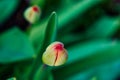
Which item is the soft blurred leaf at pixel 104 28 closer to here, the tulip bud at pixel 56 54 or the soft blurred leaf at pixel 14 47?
the soft blurred leaf at pixel 14 47

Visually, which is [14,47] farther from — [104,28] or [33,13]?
[104,28]

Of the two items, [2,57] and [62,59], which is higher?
[2,57]

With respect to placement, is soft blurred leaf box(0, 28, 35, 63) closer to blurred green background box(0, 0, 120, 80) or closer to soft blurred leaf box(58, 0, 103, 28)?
blurred green background box(0, 0, 120, 80)

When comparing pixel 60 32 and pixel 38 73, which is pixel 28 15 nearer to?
pixel 38 73

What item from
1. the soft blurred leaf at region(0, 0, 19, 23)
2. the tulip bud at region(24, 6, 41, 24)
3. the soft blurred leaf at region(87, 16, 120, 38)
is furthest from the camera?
the soft blurred leaf at region(87, 16, 120, 38)

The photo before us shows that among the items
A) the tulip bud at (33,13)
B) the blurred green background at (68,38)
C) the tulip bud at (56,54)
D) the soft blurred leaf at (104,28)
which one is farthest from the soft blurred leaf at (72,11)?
the tulip bud at (56,54)

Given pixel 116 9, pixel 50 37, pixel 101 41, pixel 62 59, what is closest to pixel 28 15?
pixel 50 37

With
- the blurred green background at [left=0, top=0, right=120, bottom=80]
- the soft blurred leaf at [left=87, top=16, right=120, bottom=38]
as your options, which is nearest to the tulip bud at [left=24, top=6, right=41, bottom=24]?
the blurred green background at [left=0, top=0, right=120, bottom=80]
